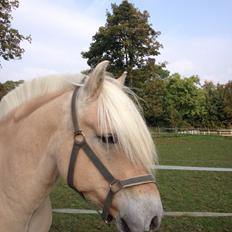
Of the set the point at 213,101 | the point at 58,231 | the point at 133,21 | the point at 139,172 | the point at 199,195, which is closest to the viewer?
the point at 139,172

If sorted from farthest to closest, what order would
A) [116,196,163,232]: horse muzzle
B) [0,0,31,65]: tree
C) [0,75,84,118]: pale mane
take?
[0,0,31,65]: tree → [0,75,84,118]: pale mane → [116,196,163,232]: horse muzzle

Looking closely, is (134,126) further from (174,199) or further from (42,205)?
(174,199)

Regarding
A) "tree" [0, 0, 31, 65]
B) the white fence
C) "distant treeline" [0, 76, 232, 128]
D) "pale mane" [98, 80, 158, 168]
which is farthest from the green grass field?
"distant treeline" [0, 76, 232, 128]

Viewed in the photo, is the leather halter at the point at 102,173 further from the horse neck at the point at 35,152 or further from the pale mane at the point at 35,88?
the pale mane at the point at 35,88

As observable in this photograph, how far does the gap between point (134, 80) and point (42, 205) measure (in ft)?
107

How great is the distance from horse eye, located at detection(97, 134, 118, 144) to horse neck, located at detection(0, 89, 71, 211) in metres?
0.29

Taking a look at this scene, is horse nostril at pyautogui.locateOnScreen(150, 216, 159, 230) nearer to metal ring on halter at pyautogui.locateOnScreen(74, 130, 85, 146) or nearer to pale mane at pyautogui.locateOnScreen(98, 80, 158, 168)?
pale mane at pyautogui.locateOnScreen(98, 80, 158, 168)

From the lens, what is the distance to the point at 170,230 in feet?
17.7

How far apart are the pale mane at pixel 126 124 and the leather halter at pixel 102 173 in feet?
0.43

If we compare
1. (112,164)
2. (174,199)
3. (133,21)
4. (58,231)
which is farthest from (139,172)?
(133,21)

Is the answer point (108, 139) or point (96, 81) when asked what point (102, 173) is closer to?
point (108, 139)

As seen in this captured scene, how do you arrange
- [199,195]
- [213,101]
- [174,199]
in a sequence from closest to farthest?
[174,199]
[199,195]
[213,101]

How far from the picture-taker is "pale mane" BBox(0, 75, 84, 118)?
8.04ft

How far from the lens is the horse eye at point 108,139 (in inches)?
81.4
